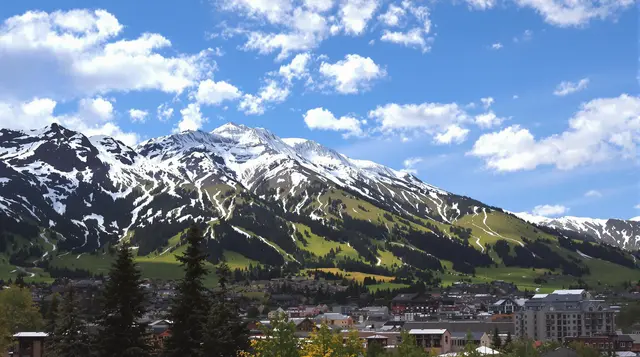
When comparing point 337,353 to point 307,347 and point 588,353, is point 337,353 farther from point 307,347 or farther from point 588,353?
point 588,353

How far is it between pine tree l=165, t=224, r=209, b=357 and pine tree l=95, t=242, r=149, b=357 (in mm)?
3346

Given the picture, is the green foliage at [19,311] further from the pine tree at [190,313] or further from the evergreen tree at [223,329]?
the pine tree at [190,313]

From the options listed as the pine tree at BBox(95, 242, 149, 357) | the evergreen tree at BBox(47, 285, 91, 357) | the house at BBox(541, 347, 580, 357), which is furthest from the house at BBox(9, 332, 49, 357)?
the house at BBox(541, 347, 580, 357)

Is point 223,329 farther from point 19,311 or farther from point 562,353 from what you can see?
point 19,311

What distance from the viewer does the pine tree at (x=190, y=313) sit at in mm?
65688

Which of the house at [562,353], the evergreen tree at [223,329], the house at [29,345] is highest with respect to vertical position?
the evergreen tree at [223,329]

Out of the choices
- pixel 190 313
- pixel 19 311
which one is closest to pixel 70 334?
pixel 190 313

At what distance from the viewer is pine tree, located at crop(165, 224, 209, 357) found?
65.7 meters

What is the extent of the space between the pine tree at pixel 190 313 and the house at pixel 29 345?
82905 mm

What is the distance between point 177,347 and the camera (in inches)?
2586

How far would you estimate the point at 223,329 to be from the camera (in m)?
68.4

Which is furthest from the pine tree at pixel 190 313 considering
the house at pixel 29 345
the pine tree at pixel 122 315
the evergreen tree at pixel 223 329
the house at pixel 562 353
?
the house at pixel 562 353

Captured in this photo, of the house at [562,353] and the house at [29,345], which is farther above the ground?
the house at [29,345]

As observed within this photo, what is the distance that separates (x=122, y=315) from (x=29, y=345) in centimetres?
8927
